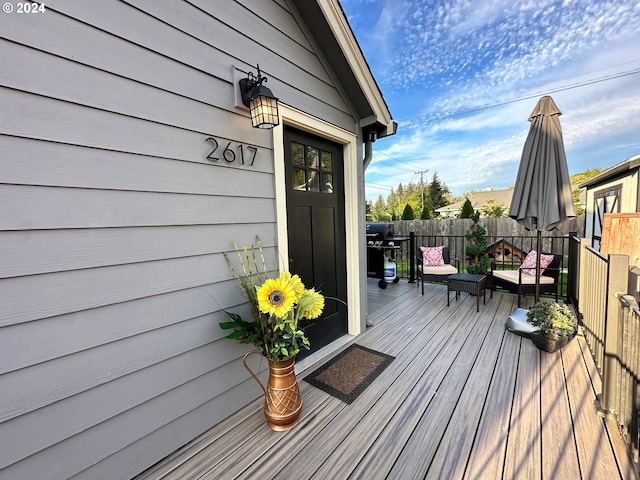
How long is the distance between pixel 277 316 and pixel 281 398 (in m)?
0.57

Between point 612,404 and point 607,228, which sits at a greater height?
point 607,228

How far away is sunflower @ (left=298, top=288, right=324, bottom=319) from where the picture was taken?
5.58ft

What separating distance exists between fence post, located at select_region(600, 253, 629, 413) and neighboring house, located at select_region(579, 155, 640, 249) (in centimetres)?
228

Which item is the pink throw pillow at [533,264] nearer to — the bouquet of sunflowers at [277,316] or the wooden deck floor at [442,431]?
Answer: the wooden deck floor at [442,431]

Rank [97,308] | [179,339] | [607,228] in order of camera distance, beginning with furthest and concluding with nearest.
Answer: [607,228] → [179,339] → [97,308]

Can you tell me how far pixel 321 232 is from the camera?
8.96ft

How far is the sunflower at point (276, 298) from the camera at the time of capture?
60.2 inches

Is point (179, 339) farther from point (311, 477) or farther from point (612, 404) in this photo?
point (612, 404)

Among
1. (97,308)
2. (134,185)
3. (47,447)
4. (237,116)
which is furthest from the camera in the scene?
(237,116)

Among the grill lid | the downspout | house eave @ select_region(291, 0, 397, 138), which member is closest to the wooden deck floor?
the downspout

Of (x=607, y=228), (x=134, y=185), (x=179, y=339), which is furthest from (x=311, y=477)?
(x=607, y=228)

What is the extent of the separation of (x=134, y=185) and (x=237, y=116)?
0.86 meters

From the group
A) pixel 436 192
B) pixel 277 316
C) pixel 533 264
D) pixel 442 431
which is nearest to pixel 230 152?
pixel 277 316

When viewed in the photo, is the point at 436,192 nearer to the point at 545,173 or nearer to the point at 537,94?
the point at 537,94
